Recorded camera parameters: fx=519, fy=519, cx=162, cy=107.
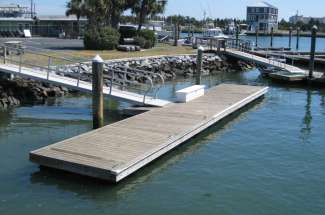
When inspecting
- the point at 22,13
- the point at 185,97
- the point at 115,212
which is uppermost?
the point at 22,13

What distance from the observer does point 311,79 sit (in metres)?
32.4

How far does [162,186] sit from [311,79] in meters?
22.3

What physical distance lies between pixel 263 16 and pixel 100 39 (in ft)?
440

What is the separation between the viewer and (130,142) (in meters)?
14.2

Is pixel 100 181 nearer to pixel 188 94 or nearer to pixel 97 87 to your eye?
pixel 97 87

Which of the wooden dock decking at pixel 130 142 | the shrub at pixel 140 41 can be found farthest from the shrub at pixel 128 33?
the wooden dock decking at pixel 130 142

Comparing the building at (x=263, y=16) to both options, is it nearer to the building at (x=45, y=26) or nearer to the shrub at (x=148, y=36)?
the building at (x=45, y=26)

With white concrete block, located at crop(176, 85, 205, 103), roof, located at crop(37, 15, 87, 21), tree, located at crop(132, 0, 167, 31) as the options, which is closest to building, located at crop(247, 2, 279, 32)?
roof, located at crop(37, 15, 87, 21)

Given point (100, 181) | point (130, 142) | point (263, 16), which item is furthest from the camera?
point (263, 16)

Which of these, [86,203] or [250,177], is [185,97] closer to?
[250,177]

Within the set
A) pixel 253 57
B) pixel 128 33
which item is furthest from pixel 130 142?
pixel 128 33

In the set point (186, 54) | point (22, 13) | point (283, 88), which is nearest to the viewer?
point (283, 88)

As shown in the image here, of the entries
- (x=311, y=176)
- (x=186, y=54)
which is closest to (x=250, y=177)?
(x=311, y=176)

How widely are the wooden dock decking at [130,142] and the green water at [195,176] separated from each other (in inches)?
15.3
